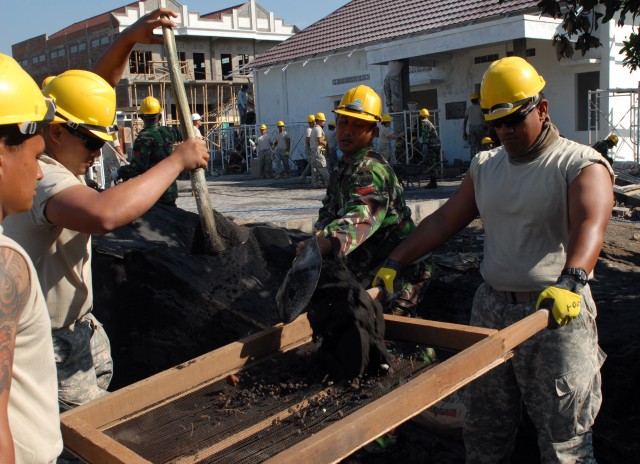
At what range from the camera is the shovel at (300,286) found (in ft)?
8.61

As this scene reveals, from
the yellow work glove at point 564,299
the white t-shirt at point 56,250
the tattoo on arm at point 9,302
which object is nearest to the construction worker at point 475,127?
the yellow work glove at point 564,299

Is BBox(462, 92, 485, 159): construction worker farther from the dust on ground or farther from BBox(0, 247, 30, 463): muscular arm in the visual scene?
BBox(0, 247, 30, 463): muscular arm

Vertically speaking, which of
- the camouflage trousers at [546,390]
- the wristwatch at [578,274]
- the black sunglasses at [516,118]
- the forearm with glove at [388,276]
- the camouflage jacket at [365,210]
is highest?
the black sunglasses at [516,118]

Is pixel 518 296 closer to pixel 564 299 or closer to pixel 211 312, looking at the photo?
pixel 564 299

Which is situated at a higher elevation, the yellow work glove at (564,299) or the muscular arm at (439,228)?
the muscular arm at (439,228)

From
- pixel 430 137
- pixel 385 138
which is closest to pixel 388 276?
pixel 430 137

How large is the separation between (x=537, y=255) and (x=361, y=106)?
3.96 ft

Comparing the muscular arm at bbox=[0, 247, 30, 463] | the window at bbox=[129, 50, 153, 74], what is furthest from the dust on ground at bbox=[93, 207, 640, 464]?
the window at bbox=[129, 50, 153, 74]

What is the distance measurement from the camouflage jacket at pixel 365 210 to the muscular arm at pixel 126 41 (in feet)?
3.83

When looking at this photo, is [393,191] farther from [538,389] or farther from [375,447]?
[375,447]

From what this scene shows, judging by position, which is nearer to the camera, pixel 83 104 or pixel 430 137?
pixel 83 104

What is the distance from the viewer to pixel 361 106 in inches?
133

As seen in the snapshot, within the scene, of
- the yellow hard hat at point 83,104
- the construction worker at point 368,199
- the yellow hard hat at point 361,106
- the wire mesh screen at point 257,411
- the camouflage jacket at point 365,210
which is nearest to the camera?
the wire mesh screen at point 257,411

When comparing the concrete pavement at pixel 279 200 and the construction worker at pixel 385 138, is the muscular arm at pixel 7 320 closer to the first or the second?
the concrete pavement at pixel 279 200
